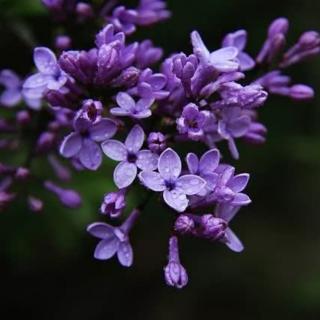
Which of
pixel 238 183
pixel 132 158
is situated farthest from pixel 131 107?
pixel 238 183

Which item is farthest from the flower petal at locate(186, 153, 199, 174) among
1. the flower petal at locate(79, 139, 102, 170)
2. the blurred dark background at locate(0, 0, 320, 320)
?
the blurred dark background at locate(0, 0, 320, 320)

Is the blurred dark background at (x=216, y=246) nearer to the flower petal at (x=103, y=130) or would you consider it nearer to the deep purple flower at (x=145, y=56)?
the deep purple flower at (x=145, y=56)

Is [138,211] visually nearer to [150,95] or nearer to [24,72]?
[150,95]

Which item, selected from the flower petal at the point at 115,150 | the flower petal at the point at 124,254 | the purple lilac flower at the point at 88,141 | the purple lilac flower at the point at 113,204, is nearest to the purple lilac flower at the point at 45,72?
the purple lilac flower at the point at 88,141

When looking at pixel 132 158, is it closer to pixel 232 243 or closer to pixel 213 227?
pixel 213 227

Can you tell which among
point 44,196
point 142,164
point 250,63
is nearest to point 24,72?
point 44,196

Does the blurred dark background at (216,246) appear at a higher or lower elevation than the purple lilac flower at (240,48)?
lower

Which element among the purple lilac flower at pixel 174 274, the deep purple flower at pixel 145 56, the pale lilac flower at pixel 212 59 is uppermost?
the pale lilac flower at pixel 212 59
